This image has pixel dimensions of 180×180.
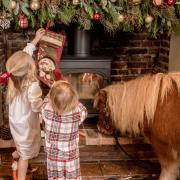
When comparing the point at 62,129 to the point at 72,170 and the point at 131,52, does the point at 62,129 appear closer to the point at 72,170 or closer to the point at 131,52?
the point at 72,170

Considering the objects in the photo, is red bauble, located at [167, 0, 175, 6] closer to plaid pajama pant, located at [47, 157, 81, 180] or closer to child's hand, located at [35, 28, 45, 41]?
child's hand, located at [35, 28, 45, 41]

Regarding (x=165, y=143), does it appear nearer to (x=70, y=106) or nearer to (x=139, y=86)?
(x=139, y=86)

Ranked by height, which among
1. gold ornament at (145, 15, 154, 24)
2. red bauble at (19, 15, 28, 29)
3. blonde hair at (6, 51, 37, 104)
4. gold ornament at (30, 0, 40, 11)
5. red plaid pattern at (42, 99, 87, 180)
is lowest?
red plaid pattern at (42, 99, 87, 180)

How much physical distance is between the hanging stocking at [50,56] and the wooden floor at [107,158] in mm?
581

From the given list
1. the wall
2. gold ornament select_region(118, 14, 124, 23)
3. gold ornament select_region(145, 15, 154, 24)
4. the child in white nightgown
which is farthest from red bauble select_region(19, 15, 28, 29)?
the wall

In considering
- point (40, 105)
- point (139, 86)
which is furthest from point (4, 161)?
point (139, 86)

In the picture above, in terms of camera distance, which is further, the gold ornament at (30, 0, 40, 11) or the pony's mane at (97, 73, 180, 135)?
the gold ornament at (30, 0, 40, 11)

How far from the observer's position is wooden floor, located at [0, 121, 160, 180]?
264cm

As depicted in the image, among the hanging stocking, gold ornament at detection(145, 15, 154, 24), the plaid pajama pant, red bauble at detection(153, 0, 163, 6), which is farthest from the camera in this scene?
the hanging stocking

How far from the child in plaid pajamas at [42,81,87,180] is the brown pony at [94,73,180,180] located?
0.42 metres

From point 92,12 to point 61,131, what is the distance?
3.47ft

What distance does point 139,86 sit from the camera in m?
2.37

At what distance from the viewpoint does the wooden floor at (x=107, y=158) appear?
104 inches

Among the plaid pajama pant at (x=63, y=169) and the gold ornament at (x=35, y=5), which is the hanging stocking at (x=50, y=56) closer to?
the gold ornament at (x=35, y=5)
